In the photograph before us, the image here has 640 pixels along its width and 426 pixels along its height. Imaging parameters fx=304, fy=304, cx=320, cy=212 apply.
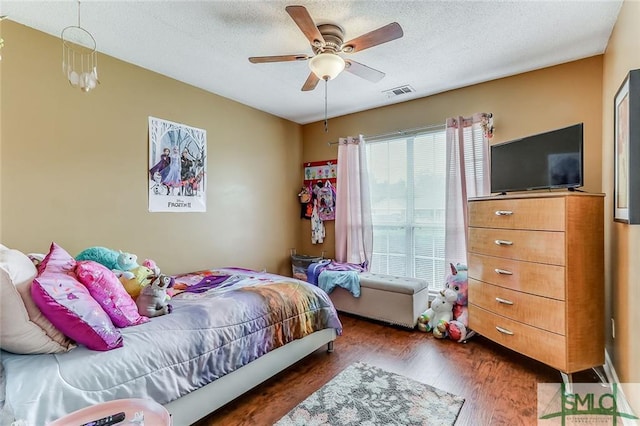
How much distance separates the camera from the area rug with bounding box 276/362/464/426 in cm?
174

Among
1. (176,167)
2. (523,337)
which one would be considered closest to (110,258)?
(176,167)

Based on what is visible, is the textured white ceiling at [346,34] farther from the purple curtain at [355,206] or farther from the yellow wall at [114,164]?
the purple curtain at [355,206]

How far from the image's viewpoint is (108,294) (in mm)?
1573

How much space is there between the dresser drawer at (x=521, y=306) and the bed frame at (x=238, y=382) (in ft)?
4.47

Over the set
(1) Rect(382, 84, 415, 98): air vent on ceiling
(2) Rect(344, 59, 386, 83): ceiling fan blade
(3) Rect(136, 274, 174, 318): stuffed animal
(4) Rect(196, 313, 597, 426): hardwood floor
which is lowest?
(4) Rect(196, 313, 597, 426): hardwood floor

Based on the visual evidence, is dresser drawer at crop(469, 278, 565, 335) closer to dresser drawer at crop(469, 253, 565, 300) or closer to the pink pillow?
dresser drawer at crop(469, 253, 565, 300)

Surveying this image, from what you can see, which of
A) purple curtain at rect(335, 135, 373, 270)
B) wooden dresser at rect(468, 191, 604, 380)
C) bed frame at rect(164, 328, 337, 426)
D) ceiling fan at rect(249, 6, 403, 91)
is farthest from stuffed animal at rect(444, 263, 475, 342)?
ceiling fan at rect(249, 6, 403, 91)

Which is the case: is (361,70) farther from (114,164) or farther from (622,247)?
(114,164)

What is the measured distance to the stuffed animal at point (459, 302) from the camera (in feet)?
9.08

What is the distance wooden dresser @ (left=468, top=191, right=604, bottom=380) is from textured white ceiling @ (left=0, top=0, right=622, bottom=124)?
122 centimetres

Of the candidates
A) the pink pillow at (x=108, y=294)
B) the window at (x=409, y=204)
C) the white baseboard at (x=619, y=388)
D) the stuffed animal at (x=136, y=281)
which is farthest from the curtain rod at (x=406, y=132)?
the pink pillow at (x=108, y=294)

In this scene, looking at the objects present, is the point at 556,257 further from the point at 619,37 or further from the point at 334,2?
the point at 334,2

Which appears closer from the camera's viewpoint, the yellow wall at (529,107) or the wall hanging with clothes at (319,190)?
the yellow wall at (529,107)

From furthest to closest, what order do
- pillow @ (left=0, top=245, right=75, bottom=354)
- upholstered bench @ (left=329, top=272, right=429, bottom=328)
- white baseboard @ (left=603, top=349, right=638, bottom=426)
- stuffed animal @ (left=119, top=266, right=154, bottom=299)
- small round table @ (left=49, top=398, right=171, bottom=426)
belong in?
1. upholstered bench @ (left=329, top=272, right=429, bottom=328)
2. stuffed animal @ (left=119, top=266, right=154, bottom=299)
3. white baseboard @ (left=603, top=349, right=638, bottom=426)
4. pillow @ (left=0, top=245, right=75, bottom=354)
5. small round table @ (left=49, top=398, right=171, bottom=426)
